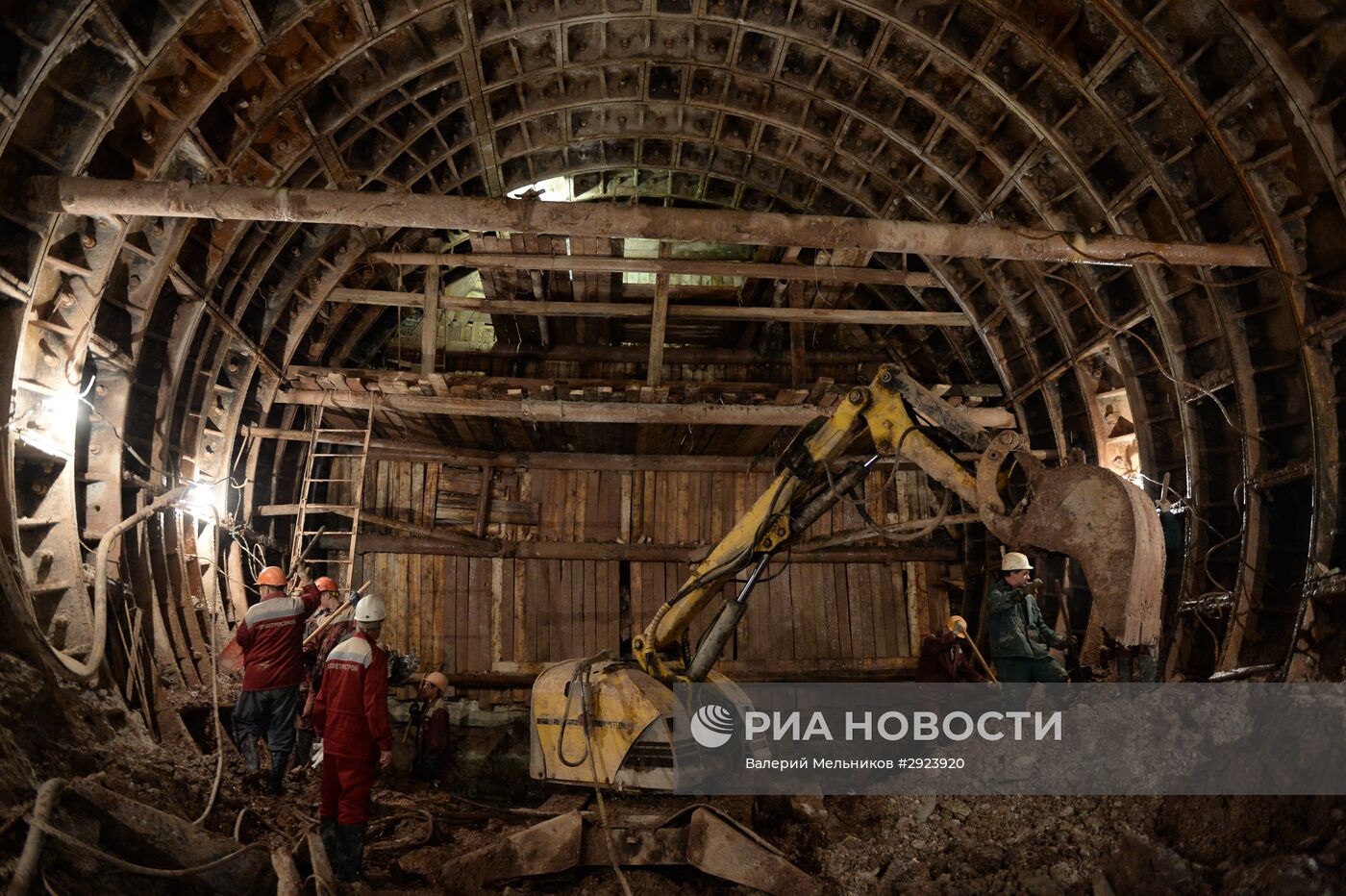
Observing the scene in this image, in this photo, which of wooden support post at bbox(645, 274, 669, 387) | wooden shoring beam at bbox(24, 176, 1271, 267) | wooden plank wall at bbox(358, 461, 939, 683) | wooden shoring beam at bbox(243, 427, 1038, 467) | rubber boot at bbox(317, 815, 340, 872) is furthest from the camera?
wooden shoring beam at bbox(243, 427, 1038, 467)

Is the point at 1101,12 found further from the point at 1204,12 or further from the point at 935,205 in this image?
the point at 935,205

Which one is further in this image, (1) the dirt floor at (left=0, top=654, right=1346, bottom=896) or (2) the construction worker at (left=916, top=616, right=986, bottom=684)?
(2) the construction worker at (left=916, top=616, right=986, bottom=684)

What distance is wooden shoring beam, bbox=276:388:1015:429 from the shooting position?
9766mm

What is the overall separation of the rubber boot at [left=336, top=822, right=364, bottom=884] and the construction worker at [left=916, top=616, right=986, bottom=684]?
536 cm

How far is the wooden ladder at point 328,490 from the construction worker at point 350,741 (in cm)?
479

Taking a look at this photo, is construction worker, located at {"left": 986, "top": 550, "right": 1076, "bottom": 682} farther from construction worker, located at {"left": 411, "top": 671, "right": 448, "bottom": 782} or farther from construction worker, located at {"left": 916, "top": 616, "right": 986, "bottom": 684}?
construction worker, located at {"left": 411, "top": 671, "right": 448, "bottom": 782}

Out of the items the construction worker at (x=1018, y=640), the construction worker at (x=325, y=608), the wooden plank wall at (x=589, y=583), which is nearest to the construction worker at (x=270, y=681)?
the construction worker at (x=325, y=608)

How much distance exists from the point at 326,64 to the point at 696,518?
7.48 metres

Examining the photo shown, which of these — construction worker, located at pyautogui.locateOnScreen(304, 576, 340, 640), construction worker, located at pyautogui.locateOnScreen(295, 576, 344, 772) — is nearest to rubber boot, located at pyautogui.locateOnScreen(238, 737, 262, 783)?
construction worker, located at pyautogui.locateOnScreen(295, 576, 344, 772)

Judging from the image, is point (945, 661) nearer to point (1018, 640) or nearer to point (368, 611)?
point (1018, 640)

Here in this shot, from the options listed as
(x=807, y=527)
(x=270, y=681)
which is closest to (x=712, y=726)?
(x=807, y=527)

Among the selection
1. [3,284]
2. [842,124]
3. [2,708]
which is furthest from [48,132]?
[842,124]

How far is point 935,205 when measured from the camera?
9906 millimetres

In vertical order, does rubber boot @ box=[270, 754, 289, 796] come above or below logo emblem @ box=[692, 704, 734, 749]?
below
